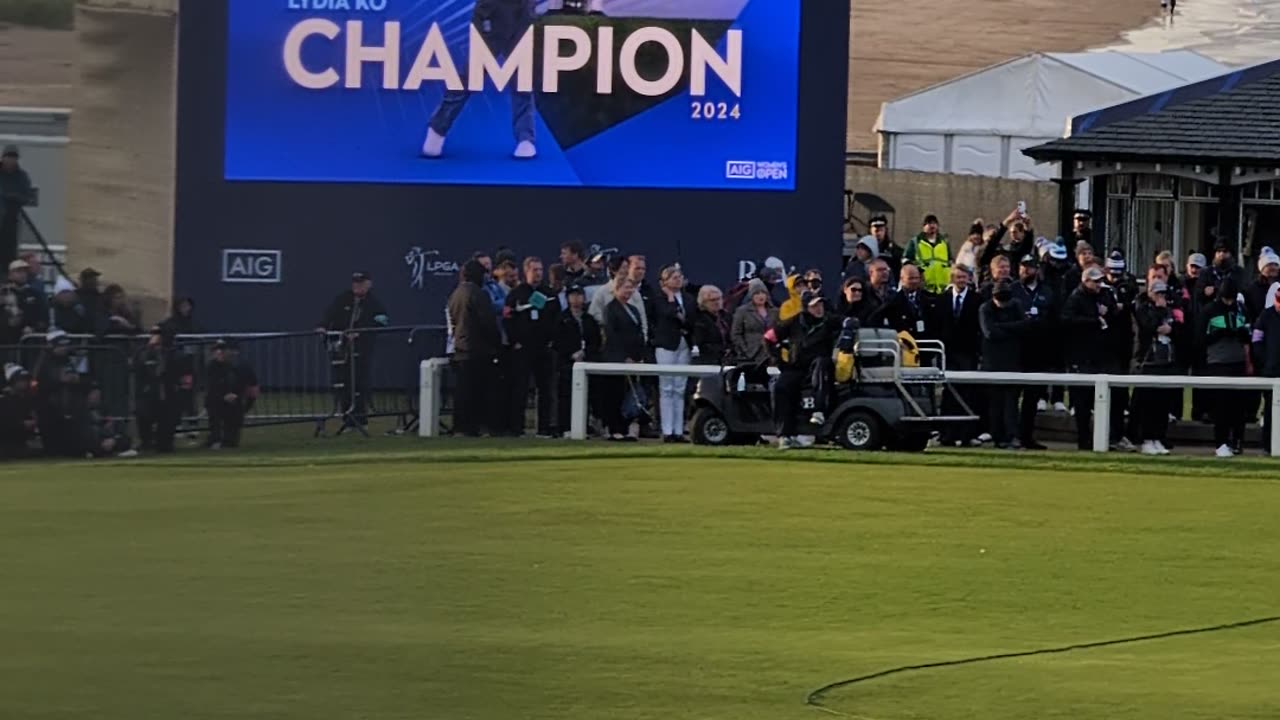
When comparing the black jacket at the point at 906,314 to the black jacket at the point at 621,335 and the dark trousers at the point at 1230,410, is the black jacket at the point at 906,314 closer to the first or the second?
the black jacket at the point at 621,335

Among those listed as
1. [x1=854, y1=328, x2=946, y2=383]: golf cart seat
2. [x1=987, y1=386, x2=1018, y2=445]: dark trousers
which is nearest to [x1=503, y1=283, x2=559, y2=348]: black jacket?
[x1=854, y1=328, x2=946, y2=383]: golf cart seat

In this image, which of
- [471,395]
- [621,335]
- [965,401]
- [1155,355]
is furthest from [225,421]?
[1155,355]

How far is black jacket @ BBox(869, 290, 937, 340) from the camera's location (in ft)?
71.6

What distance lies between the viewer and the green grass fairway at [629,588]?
32.1 ft

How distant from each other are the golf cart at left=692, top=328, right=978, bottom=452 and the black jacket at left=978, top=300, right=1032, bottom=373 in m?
0.90

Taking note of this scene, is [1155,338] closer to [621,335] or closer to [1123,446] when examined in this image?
[1123,446]

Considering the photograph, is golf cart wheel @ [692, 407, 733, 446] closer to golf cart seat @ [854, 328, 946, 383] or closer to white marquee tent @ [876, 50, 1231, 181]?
golf cart seat @ [854, 328, 946, 383]

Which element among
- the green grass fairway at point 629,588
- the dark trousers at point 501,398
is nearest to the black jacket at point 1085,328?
the green grass fairway at point 629,588

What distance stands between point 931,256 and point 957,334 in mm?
3637

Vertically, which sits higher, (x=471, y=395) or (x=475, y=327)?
(x=475, y=327)

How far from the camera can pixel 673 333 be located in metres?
22.6

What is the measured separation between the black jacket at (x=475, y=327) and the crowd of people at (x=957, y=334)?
0.04 ft

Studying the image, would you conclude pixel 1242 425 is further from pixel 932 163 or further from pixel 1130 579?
pixel 932 163

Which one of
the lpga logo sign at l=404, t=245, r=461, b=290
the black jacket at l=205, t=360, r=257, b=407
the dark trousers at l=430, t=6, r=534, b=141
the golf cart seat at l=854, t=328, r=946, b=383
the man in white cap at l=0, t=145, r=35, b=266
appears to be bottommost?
the black jacket at l=205, t=360, r=257, b=407
